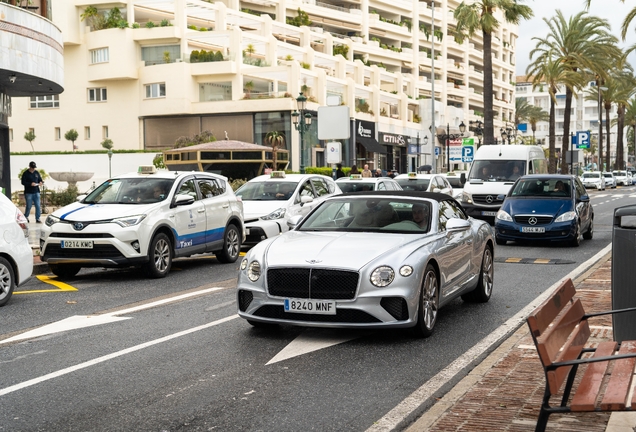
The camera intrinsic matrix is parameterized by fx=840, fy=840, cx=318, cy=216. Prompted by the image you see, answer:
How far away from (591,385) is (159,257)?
9915 mm

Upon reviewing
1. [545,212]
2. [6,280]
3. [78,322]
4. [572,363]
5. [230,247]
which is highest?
[572,363]

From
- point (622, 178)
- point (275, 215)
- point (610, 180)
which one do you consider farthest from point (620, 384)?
point (622, 178)

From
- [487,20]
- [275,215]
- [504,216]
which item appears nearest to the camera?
[275,215]

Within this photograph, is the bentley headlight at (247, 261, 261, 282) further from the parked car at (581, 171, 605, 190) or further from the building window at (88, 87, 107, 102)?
the parked car at (581, 171, 605, 190)

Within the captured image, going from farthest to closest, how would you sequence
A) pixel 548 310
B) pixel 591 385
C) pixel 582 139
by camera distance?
1. pixel 582 139
2. pixel 548 310
3. pixel 591 385

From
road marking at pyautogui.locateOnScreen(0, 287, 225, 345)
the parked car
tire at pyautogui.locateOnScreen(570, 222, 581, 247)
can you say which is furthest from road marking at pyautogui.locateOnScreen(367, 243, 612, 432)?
the parked car

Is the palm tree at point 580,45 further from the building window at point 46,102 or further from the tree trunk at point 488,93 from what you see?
the building window at point 46,102

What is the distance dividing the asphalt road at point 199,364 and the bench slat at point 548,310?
137 centimetres

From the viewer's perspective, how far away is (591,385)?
4.27m

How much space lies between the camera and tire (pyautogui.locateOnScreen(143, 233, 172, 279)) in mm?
13055

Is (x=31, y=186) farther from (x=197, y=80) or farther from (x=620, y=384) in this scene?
(x=197, y=80)

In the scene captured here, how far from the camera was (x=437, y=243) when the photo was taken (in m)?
8.55

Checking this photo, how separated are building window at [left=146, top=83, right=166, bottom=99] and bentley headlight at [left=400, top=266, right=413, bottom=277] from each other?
51.0 meters

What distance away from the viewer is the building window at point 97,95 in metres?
59.7
